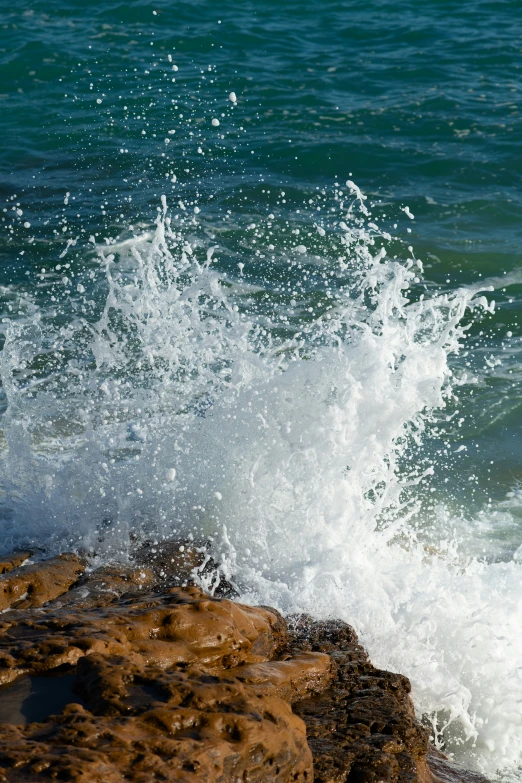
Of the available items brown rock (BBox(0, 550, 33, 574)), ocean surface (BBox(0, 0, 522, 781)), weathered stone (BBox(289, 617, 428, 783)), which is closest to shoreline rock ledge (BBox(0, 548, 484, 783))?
weathered stone (BBox(289, 617, 428, 783))

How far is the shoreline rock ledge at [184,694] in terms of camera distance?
251 cm

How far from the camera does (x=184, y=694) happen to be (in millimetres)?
2758

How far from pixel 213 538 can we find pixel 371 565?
891 mm

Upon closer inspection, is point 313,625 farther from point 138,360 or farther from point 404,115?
point 404,115

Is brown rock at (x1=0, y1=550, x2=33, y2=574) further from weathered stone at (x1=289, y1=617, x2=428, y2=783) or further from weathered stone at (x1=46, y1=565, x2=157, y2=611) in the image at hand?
weathered stone at (x1=289, y1=617, x2=428, y2=783)

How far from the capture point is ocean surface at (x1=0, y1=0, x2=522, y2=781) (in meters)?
4.80

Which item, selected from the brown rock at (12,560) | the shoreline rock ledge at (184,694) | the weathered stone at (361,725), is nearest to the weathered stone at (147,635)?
the shoreline rock ledge at (184,694)

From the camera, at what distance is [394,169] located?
1152 cm

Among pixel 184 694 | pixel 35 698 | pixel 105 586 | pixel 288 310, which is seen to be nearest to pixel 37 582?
pixel 105 586

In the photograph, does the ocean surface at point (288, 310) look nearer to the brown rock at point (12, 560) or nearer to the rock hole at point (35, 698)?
the brown rock at point (12, 560)

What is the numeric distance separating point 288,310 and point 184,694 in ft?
19.4

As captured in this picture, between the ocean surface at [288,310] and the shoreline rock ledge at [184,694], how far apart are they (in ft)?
2.15

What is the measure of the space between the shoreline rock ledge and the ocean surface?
655 millimetres

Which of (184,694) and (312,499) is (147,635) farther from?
(312,499)
